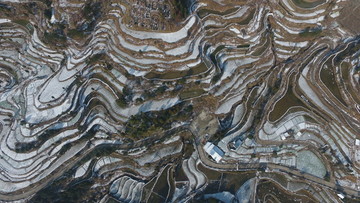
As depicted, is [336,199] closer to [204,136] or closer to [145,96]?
[204,136]

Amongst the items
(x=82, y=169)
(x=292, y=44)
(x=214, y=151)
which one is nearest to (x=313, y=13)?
(x=292, y=44)

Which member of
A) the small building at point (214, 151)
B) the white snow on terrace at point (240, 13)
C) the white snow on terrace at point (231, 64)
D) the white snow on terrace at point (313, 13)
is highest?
the white snow on terrace at point (240, 13)

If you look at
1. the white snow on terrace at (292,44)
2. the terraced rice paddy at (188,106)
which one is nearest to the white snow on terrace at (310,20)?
the terraced rice paddy at (188,106)

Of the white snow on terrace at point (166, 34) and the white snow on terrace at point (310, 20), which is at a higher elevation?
the white snow on terrace at point (166, 34)

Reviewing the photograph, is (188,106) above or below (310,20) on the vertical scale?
below

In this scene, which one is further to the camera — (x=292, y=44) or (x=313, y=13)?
(x=292, y=44)

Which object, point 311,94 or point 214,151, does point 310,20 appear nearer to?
point 311,94

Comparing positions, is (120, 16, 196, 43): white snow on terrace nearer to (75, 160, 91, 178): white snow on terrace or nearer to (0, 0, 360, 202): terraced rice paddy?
(0, 0, 360, 202): terraced rice paddy

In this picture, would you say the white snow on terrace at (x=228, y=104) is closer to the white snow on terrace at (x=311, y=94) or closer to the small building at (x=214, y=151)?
the small building at (x=214, y=151)
